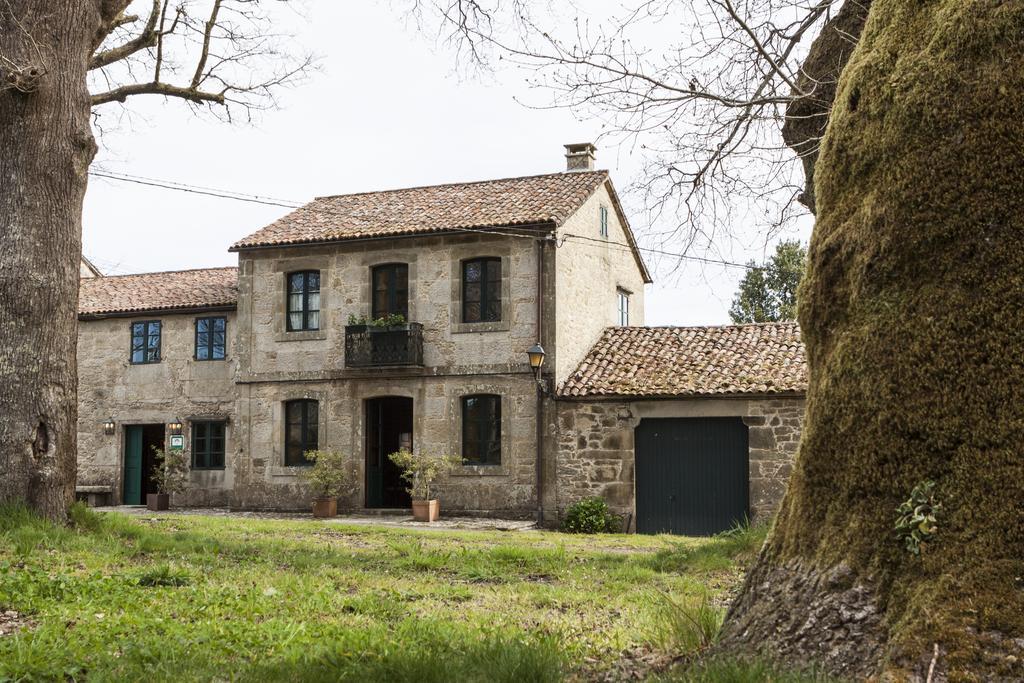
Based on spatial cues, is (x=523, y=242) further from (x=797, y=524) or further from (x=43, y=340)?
(x=797, y=524)

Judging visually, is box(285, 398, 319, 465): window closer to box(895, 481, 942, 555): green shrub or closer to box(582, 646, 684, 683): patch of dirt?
box(582, 646, 684, 683): patch of dirt

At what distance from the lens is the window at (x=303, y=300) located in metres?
20.8

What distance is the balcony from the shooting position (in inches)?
763

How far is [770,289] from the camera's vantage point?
39.4 metres

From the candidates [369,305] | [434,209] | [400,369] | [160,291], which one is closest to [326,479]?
[400,369]

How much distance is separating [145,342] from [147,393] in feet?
4.05

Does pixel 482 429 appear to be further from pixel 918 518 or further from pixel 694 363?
pixel 918 518

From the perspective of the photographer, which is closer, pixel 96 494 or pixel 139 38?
pixel 139 38

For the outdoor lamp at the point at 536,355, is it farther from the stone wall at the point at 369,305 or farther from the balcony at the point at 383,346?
the balcony at the point at 383,346

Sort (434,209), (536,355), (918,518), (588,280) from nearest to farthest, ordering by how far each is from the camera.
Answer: (918,518) < (536,355) < (588,280) < (434,209)

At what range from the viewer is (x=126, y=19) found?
12.9 m

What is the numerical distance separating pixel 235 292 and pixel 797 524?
20.2 metres

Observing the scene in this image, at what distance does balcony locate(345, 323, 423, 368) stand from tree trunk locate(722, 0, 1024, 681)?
51.0 ft

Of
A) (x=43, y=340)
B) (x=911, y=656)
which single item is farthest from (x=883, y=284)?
(x=43, y=340)
